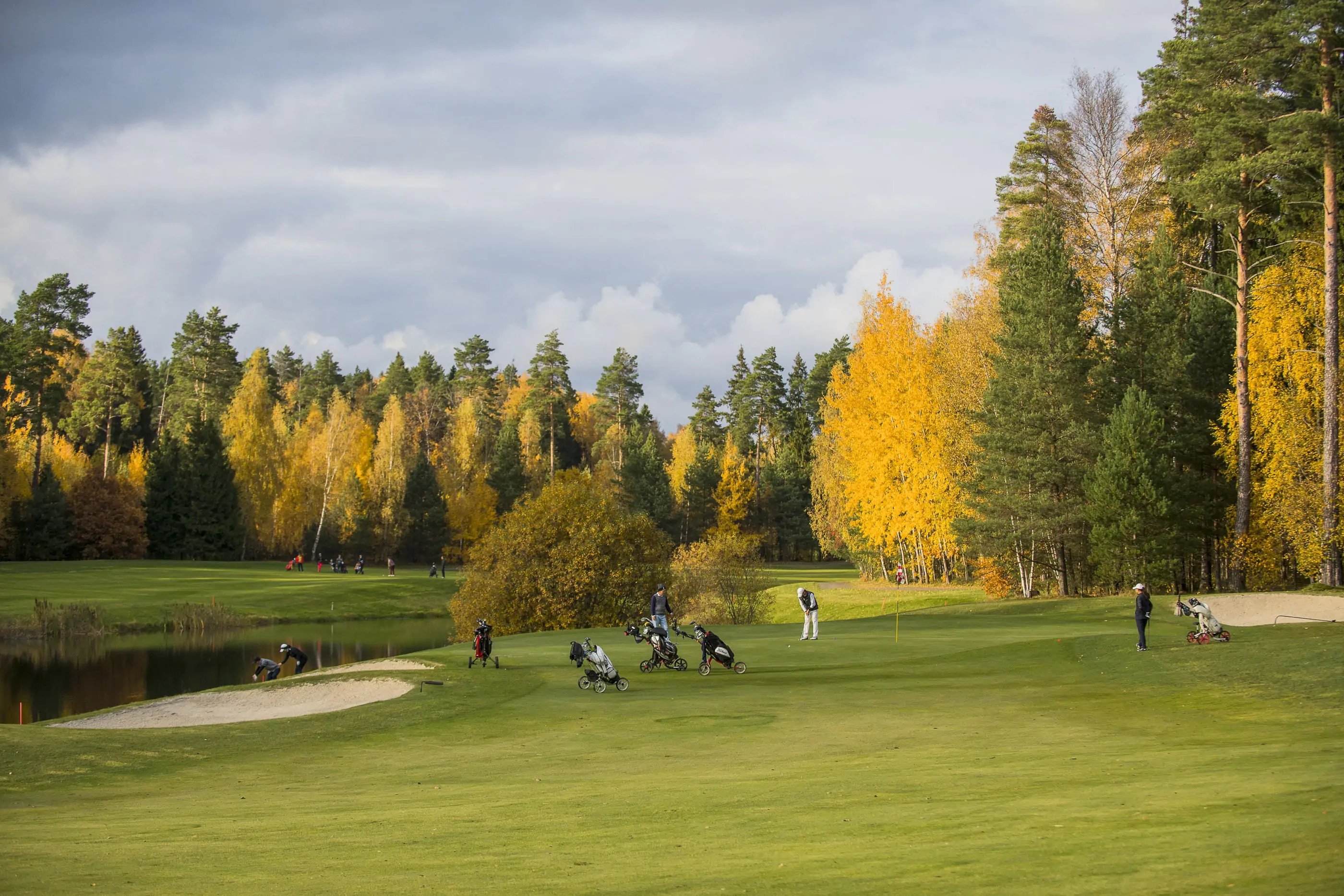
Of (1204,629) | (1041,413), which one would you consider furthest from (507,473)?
(1204,629)

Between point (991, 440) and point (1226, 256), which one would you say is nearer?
point (991, 440)

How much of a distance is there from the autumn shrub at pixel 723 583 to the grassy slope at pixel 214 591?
26.6 m

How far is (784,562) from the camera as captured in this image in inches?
4131

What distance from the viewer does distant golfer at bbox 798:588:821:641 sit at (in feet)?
94.9

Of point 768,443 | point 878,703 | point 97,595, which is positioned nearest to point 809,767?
point 878,703

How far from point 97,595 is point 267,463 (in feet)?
114

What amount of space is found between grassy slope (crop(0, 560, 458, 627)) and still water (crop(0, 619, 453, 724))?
9.64ft

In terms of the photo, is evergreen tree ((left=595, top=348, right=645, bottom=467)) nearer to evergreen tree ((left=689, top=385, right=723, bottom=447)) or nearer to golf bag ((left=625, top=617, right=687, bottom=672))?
evergreen tree ((left=689, top=385, right=723, bottom=447))

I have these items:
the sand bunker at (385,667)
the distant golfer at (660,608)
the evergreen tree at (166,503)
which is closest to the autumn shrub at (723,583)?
the distant golfer at (660,608)

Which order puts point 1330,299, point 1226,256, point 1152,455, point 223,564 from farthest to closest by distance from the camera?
point 223,564, point 1226,256, point 1152,455, point 1330,299

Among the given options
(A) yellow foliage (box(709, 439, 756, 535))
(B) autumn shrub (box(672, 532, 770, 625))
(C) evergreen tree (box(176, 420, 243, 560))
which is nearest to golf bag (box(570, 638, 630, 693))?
(B) autumn shrub (box(672, 532, 770, 625))

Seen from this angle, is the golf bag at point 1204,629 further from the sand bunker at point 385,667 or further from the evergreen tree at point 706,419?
the evergreen tree at point 706,419

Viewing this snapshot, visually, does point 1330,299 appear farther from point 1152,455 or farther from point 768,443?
point 768,443

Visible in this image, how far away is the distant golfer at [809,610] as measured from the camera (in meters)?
28.9
